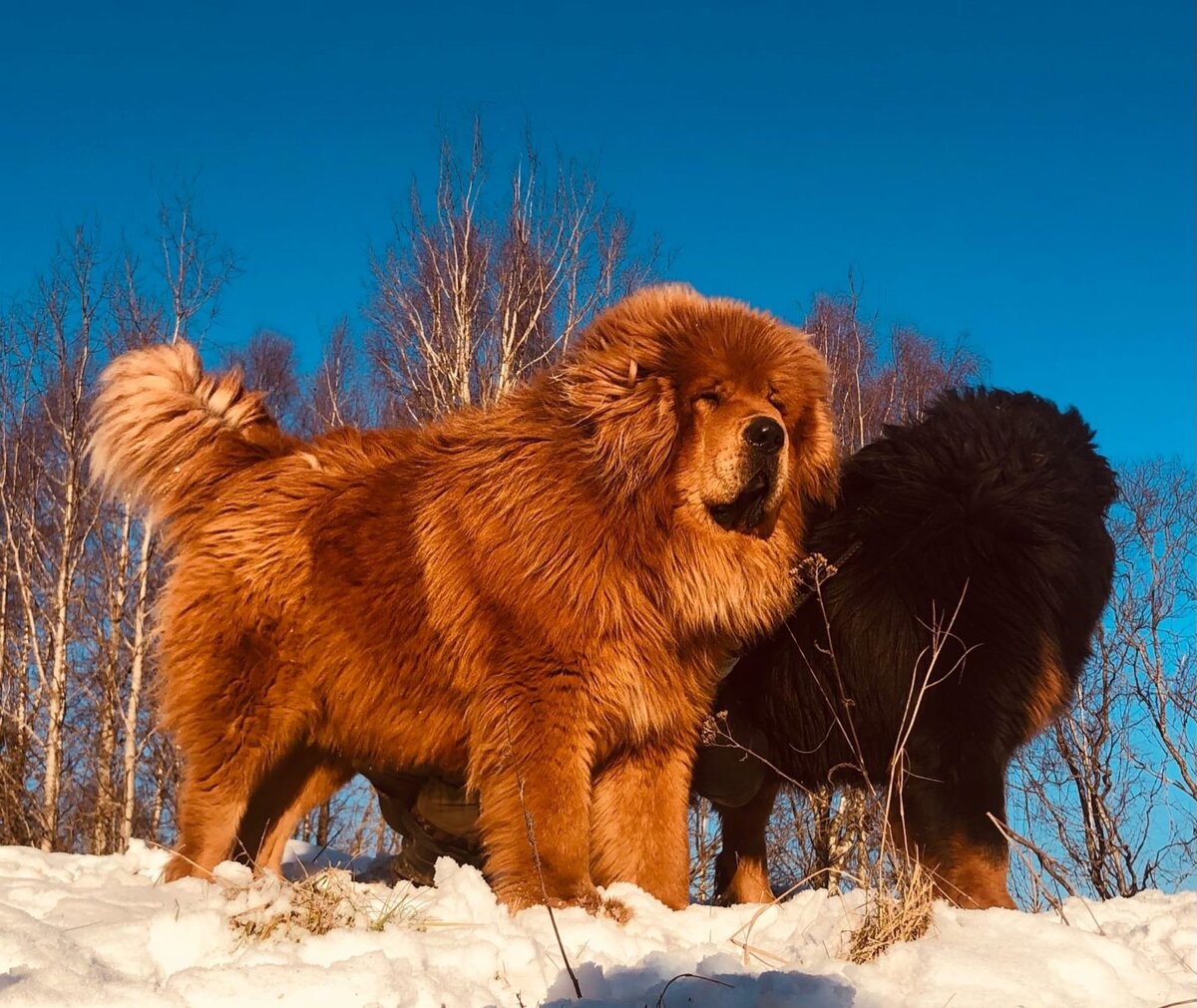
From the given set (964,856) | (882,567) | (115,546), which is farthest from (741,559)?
(115,546)

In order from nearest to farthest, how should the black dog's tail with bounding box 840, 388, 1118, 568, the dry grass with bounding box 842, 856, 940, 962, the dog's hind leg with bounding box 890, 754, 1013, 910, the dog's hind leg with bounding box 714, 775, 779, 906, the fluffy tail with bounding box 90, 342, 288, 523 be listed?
the dry grass with bounding box 842, 856, 940, 962 → the dog's hind leg with bounding box 890, 754, 1013, 910 → the black dog's tail with bounding box 840, 388, 1118, 568 → the fluffy tail with bounding box 90, 342, 288, 523 → the dog's hind leg with bounding box 714, 775, 779, 906

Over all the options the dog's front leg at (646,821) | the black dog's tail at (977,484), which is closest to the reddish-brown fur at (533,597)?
the dog's front leg at (646,821)

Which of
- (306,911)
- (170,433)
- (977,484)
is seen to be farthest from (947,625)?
(170,433)

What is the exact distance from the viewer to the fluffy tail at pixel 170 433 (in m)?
4.38

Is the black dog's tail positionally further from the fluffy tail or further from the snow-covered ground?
the fluffy tail

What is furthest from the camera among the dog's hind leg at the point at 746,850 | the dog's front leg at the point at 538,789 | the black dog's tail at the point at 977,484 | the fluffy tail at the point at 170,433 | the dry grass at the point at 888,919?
the dog's hind leg at the point at 746,850

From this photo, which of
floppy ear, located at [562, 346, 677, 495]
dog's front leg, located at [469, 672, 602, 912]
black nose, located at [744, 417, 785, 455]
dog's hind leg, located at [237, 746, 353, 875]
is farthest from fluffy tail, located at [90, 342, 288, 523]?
black nose, located at [744, 417, 785, 455]

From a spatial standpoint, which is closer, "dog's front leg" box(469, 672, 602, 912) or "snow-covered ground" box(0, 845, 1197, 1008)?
"snow-covered ground" box(0, 845, 1197, 1008)

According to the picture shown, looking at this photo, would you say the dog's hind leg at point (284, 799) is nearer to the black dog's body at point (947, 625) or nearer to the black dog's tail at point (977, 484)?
the black dog's body at point (947, 625)

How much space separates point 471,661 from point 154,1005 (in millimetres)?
1737

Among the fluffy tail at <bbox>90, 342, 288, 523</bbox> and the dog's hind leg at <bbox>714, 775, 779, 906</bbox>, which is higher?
the fluffy tail at <bbox>90, 342, 288, 523</bbox>

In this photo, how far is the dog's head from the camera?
3621 millimetres

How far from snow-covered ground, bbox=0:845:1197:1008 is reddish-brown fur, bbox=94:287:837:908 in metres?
0.59

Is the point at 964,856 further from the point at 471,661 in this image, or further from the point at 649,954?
the point at 471,661
